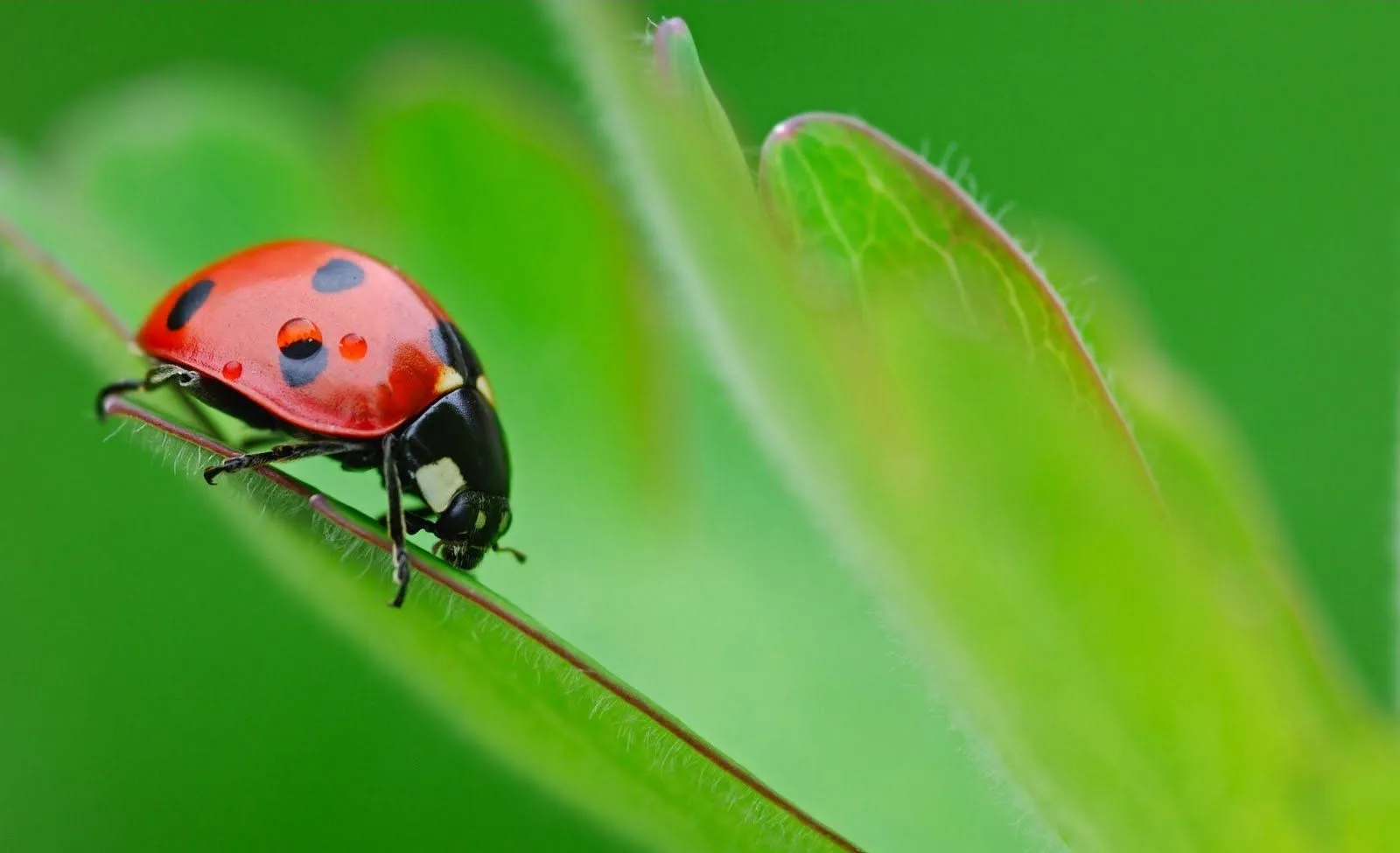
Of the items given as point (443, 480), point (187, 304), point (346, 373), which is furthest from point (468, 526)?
point (187, 304)

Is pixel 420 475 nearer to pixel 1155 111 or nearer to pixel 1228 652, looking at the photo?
pixel 1228 652

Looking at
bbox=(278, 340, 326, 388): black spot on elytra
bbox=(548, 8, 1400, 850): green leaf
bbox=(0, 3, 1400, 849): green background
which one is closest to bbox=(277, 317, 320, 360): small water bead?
bbox=(278, 340, 326, 388): black spot on elytra

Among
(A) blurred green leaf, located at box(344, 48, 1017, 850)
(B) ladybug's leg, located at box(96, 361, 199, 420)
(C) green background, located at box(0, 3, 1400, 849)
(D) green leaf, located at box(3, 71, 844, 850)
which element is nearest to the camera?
(D) green leaf, located at box(3, 71, 844, 850)

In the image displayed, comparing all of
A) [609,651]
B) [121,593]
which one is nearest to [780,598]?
[609,651]

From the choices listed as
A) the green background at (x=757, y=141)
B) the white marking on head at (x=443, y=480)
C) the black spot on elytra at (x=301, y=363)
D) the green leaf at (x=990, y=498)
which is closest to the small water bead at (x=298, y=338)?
the black spot on elytra at (x=301, y=363)

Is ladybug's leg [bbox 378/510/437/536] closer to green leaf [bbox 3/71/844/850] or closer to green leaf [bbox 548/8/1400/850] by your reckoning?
green leaf [bbox 3/71/844/850]

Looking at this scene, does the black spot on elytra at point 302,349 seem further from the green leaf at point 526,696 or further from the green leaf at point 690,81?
the green leaf at point 690,81
